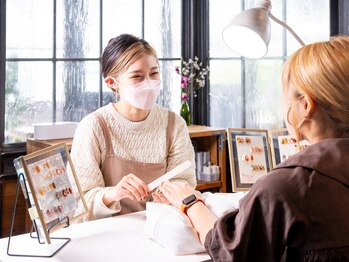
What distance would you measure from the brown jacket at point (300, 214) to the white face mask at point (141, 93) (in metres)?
1.22

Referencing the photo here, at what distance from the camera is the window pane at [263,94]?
333 cm

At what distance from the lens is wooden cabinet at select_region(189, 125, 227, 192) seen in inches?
132

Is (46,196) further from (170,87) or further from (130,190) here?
(170,87)

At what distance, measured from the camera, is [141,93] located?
2.25 meters

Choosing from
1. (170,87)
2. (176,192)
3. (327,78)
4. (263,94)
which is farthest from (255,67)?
(327,78)

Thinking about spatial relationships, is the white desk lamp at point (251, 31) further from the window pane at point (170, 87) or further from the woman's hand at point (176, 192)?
the window pane at point (170, 87)

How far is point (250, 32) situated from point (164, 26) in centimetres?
180

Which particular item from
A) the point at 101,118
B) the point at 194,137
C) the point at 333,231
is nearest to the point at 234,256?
the point at 333,231

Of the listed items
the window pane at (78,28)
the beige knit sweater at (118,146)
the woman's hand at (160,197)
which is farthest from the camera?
the window pane at (78,28)

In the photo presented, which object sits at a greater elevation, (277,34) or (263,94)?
(277,34)

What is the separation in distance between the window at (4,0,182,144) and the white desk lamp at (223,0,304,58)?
145cm

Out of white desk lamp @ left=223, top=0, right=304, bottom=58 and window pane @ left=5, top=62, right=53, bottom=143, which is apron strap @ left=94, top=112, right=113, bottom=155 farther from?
window pane @ left=5, top=62, right=53, bottom=143

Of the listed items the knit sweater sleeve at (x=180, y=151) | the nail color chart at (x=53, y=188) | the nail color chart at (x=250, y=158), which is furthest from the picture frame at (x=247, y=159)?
the nail color chart at (x=53, y=188)

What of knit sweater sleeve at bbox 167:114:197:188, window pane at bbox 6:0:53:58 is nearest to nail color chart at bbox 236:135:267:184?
knit sweater sleeve at bbox 167:114:197:188
